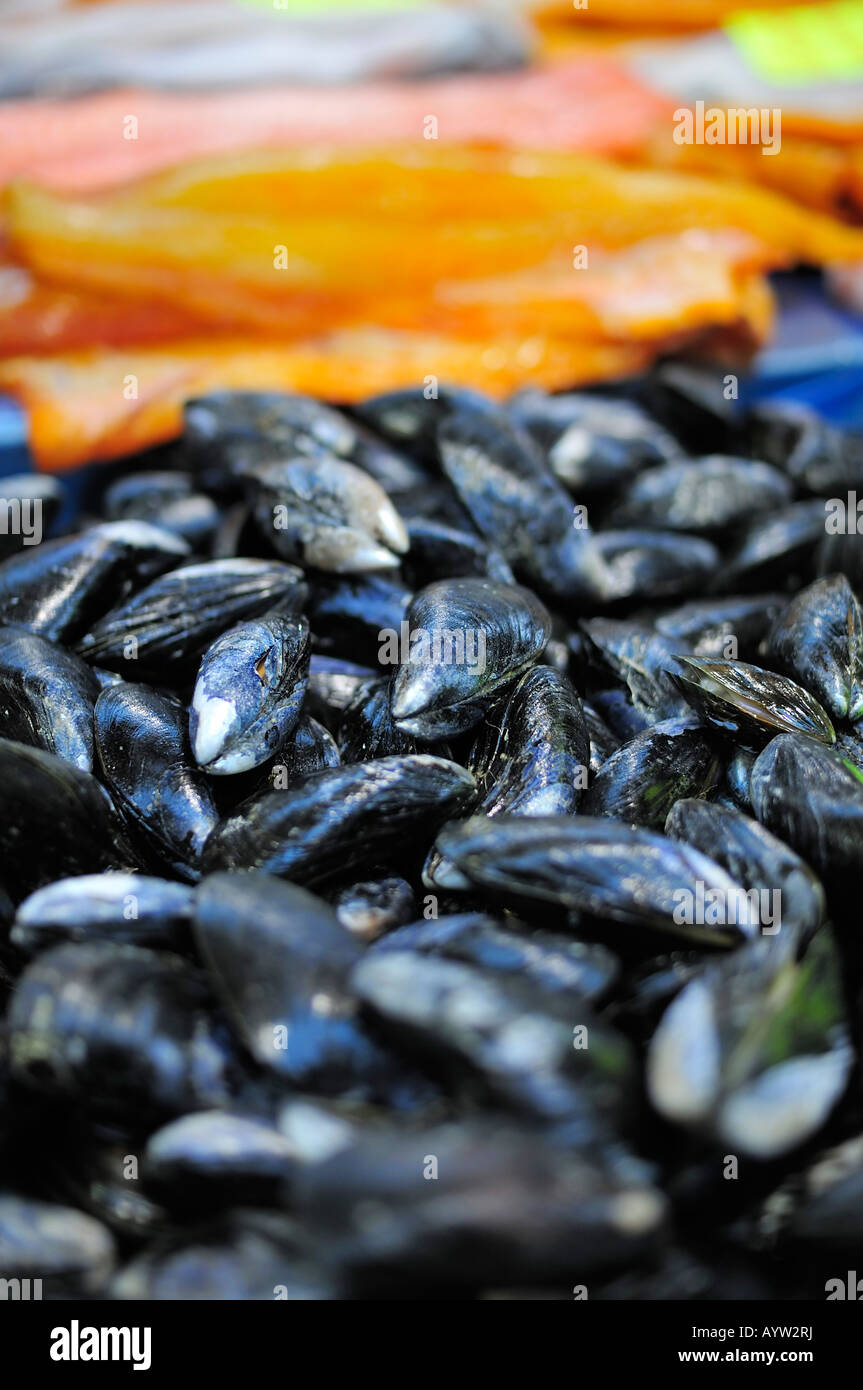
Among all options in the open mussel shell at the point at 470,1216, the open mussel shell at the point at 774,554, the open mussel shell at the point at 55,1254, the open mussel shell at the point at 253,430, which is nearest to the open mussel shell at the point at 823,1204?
the open mussel shell at the point at 470,1216

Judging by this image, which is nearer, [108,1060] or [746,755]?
[108,1060]

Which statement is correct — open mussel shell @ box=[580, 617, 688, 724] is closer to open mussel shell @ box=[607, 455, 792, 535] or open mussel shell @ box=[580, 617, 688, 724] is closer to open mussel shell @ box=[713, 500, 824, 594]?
open mussel shell @ box=[713, 500, 824, 594]

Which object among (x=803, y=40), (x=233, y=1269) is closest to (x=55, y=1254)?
(x=233, y=1269)

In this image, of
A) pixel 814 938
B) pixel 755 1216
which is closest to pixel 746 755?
pixel 814 938

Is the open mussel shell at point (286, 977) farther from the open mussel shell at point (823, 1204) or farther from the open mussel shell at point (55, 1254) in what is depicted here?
the open mussel shell at point (823, 1204)

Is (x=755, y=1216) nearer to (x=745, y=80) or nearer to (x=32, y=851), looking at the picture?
(x=32, y=851)

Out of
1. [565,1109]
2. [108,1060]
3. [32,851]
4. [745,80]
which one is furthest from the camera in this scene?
[745,80]
